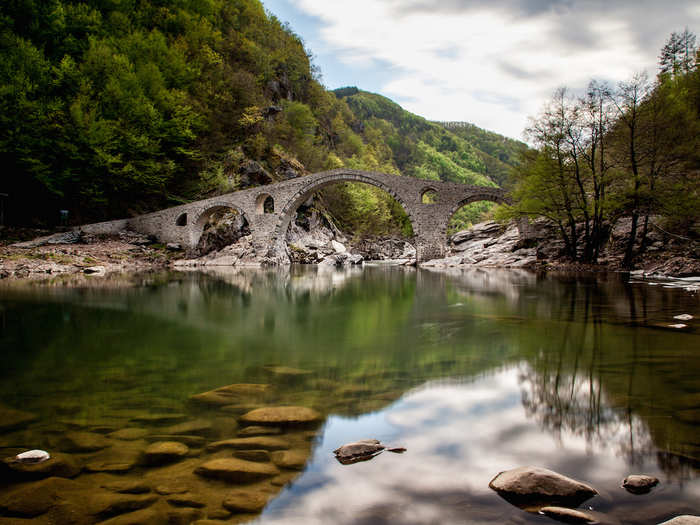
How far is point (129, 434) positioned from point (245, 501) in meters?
1.06

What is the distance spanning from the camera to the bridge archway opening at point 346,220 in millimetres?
35094

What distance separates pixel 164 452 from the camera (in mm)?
2207

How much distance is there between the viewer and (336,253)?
34625 millimetres

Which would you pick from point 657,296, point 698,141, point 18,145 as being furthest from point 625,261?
point 18,145

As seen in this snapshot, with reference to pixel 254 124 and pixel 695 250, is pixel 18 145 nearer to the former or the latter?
pixel 254 124

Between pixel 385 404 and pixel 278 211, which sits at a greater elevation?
pixel 278 211

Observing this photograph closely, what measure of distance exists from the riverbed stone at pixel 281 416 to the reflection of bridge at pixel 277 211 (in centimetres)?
2716

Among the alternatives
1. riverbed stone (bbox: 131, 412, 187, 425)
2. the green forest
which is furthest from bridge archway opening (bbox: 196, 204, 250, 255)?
riverbed stone (bbox: 131, 412, 187, 425)

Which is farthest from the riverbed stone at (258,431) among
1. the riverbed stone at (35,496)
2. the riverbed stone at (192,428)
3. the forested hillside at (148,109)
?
the forested hillside at (148,109)

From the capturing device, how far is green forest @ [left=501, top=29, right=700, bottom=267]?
52.9ft

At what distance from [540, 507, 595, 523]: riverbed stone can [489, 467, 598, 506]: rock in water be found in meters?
0.08

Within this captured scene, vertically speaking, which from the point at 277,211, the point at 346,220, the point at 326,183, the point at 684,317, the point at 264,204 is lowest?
the point at 684,317

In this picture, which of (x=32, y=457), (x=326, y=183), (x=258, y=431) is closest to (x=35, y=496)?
(x=32, y=457)

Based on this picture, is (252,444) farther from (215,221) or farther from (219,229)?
(215,221)
